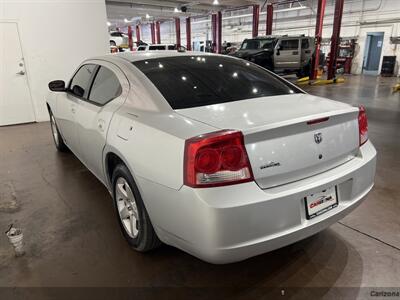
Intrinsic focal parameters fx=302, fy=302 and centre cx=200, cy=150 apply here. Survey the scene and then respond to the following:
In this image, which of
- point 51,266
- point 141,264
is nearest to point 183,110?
point 141,264

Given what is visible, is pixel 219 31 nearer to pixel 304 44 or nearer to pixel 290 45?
pixel 304 44

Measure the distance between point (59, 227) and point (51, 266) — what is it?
0.49 m

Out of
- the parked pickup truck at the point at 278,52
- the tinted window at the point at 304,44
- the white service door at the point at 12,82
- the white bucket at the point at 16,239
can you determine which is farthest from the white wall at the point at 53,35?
the tinted window at the point at 304,44

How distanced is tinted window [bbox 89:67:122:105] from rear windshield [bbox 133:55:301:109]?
240 mm

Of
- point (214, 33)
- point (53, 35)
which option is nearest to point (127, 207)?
point (53, 35)

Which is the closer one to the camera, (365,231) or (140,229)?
(140,229)

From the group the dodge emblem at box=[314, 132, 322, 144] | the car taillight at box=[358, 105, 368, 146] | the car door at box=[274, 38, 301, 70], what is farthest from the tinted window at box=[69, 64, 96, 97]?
the car door at box=[274, 38, 301, 70]

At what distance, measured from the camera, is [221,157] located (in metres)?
1.38

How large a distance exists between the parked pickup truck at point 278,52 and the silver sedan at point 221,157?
10.3m

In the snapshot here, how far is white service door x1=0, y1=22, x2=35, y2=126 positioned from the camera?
19.0 ft

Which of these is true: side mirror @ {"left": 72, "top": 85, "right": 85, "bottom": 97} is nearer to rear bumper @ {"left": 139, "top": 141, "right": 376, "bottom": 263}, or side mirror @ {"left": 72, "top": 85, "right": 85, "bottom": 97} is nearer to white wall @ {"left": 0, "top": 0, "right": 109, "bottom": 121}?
rear bumper @ {"left": 139, "top": 141, "right": 376, "bottom": 263}

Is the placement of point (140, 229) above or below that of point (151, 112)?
below

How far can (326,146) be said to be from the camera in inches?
63.5

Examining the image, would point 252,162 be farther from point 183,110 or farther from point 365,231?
point 365,231
